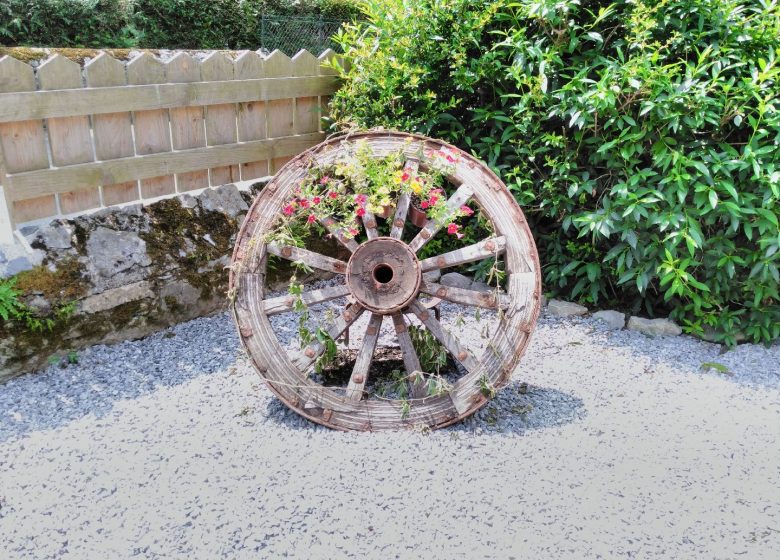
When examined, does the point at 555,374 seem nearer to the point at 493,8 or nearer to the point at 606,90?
the point at 606,90

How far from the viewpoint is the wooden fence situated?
10.3ft

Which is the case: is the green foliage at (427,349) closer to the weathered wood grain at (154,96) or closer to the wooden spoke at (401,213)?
the wooden spoke at (401,213)

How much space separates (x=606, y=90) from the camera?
3312mm

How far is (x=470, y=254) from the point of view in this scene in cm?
283

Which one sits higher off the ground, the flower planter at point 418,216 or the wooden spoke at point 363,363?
the flower planter at point 418,216

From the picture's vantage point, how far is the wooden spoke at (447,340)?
2.80 metres

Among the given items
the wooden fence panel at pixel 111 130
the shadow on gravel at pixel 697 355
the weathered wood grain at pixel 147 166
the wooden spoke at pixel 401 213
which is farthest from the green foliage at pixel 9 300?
the shadow on gravel at pixel 697 355

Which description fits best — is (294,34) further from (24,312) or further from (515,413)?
(515,413)

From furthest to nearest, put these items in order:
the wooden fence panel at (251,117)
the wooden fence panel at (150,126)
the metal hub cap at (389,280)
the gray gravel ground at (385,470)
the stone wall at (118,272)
→ 1. the wooden fence panel at (251,117)
2. the wooden fence panel at (150,126)
3. the stone wall at (118,272)
4. the metal hub cap at (389,280)
5. the gray gravel ground at (385,470)

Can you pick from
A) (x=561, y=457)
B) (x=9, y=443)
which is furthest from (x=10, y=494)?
(x=561, y=457)

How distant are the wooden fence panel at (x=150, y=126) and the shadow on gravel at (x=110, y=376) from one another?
89 cm

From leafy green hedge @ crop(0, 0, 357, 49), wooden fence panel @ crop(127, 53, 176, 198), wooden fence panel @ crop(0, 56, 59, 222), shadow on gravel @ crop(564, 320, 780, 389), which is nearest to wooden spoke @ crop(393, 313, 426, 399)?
shadow on gravel @ crop(564, 320, 780, 389)

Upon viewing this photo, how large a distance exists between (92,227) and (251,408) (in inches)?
59.6

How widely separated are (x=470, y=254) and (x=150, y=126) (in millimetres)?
2121
